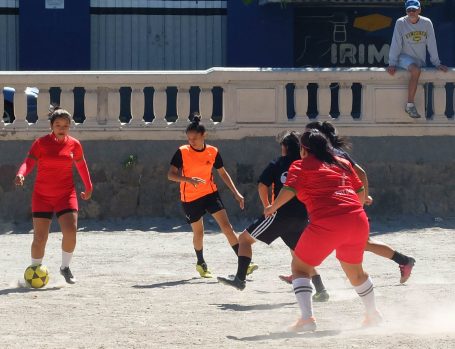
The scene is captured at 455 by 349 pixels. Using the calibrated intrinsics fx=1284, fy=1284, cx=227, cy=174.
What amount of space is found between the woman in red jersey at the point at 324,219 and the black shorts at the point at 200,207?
10.3 feet

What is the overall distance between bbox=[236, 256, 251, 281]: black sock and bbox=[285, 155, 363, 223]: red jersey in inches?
77.2

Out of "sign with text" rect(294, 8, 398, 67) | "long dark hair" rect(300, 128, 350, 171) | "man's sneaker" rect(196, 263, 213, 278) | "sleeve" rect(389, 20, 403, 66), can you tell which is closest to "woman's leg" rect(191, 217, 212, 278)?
"man's sneaker" rect(196, 263, 213, 278)

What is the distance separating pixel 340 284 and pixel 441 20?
34.9 feet

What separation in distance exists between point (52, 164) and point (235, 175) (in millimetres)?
4598

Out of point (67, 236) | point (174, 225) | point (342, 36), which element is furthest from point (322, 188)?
point (342, 36)

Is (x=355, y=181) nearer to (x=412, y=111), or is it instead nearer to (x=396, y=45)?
(x=412, y=111)

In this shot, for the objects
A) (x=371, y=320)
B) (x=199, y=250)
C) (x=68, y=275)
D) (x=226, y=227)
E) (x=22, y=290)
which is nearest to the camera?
(x=371, y=320)

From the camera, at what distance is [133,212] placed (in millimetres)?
15852

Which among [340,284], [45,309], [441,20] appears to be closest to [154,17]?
[441,20]

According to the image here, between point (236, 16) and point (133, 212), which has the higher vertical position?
point (236, 16)

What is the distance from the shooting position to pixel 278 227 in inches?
433

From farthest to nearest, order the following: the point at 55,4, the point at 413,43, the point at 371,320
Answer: the point at 55,4 → the point at 413,43 → the point at 371,320

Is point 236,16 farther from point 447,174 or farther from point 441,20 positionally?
point 447,174

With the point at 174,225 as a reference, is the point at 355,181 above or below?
above
